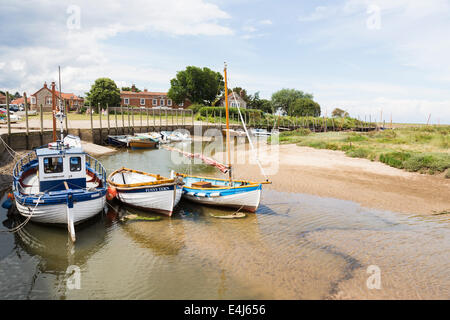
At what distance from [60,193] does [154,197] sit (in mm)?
4207

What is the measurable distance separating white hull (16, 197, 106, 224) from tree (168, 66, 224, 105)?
7509cm

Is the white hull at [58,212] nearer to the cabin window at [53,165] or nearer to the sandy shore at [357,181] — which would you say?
the cabin window at [53,165]

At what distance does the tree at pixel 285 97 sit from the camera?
4547 inches

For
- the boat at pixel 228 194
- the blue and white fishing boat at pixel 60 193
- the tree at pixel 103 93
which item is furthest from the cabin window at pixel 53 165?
the tree at pixel 103 93

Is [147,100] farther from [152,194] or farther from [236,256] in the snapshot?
[236,256]

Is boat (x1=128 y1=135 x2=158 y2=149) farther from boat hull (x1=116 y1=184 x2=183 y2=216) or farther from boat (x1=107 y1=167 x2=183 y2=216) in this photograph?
boat hull (x1=116 y1=184 x2=183 y2=216)

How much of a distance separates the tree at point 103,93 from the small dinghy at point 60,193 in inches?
2435

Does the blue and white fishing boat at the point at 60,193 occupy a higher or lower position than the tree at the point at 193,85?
lower

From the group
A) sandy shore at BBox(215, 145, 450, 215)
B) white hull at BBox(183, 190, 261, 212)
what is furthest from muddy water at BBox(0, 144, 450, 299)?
sandy shore at BBox(215, 145, 450, 215)

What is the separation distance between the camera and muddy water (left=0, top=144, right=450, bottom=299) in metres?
9.34

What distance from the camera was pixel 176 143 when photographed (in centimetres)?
5156

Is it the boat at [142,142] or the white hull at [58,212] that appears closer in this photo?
the white hull at [58,212]

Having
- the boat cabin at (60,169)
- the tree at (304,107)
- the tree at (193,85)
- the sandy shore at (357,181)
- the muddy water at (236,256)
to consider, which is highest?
the tree at (193,85)
